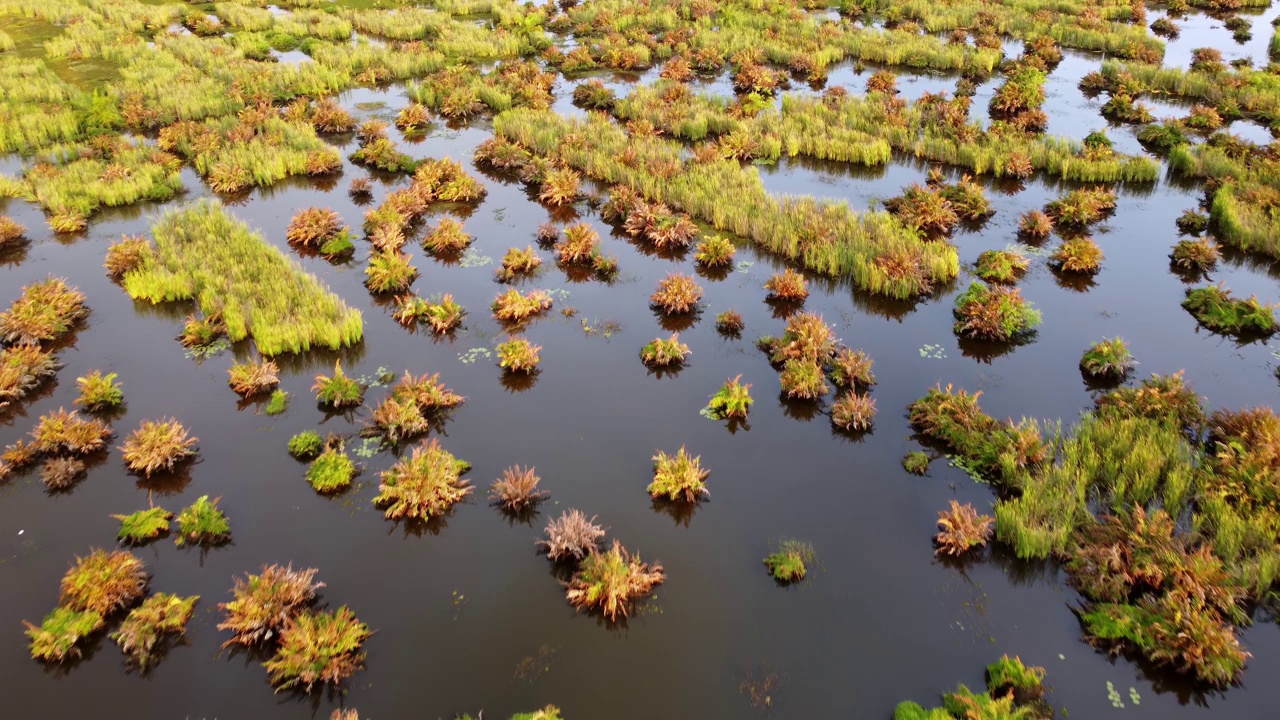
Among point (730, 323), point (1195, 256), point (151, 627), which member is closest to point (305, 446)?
point (151, 627)

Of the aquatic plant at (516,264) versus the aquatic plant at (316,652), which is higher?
the aquatic plant at (516,264)

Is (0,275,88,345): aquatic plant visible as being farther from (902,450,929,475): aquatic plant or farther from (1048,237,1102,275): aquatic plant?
(1048,237,1102,275): aquatic plant

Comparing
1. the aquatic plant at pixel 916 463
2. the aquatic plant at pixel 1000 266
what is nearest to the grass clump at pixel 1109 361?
the aquatic plant at pixel 1000 266

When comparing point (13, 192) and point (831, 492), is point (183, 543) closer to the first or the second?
point (831, 492)

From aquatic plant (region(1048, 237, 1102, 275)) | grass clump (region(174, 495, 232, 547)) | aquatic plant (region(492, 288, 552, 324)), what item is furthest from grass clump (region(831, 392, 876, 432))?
grass clump (region(174, 495, 232, 547))

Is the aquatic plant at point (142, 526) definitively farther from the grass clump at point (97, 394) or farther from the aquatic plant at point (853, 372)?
the aquatic plant at point (853, 372)

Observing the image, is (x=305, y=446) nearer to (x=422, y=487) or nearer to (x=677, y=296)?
(x=422, y=487)
